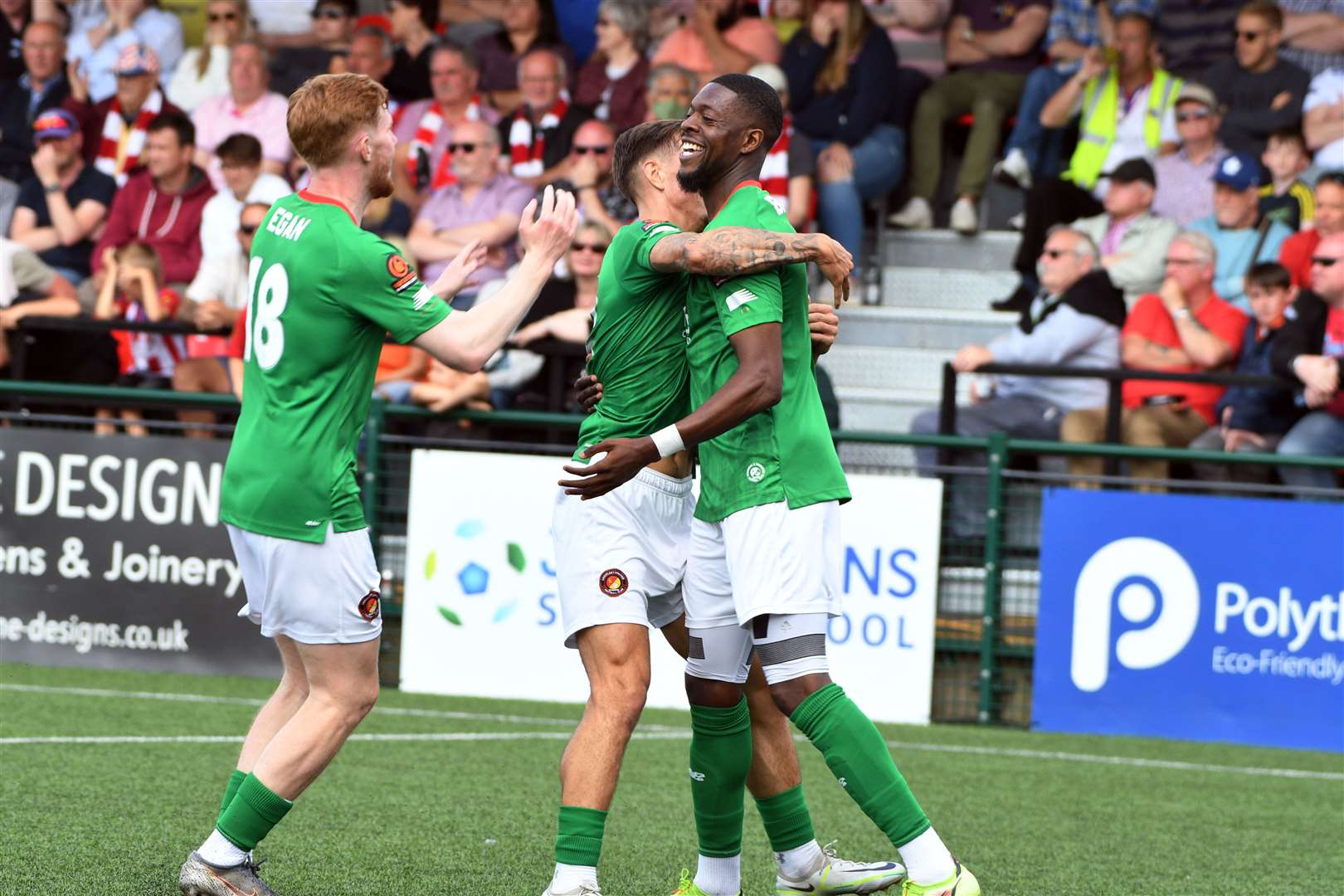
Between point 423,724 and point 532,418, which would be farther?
point 532,418

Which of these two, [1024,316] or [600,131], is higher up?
[600,131]

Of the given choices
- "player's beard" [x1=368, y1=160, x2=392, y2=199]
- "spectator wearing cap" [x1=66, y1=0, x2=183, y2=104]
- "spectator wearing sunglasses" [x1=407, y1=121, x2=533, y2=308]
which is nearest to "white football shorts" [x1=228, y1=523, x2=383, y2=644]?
"player's beard" [x1=368, y1=160, x2=392, y2=199]

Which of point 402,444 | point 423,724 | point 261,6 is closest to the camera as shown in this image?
point 423,724

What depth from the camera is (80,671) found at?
10.3 meters

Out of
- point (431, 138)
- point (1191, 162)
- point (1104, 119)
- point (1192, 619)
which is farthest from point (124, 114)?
point (1192, 619)

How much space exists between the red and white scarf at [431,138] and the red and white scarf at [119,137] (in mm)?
1884

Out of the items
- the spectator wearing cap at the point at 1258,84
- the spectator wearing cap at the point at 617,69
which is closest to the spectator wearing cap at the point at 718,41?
the spectator wearing cap at the point at 617,69

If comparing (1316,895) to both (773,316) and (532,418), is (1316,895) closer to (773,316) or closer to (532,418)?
(773,316)

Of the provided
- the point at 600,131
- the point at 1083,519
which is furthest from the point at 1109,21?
the point at 1083,519

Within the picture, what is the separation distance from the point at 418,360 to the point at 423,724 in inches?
118

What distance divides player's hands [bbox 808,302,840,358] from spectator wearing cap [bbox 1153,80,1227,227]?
7.09 meters

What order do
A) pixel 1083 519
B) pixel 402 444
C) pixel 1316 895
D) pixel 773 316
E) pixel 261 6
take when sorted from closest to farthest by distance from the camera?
pixel 773 316, pixel 1316 895, pixel 1083 519, pixel 402 444, pixel 261 6

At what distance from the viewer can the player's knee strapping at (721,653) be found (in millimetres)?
4781

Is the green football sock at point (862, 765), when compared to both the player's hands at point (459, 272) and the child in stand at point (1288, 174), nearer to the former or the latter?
the player's hands at point (459, 272)
